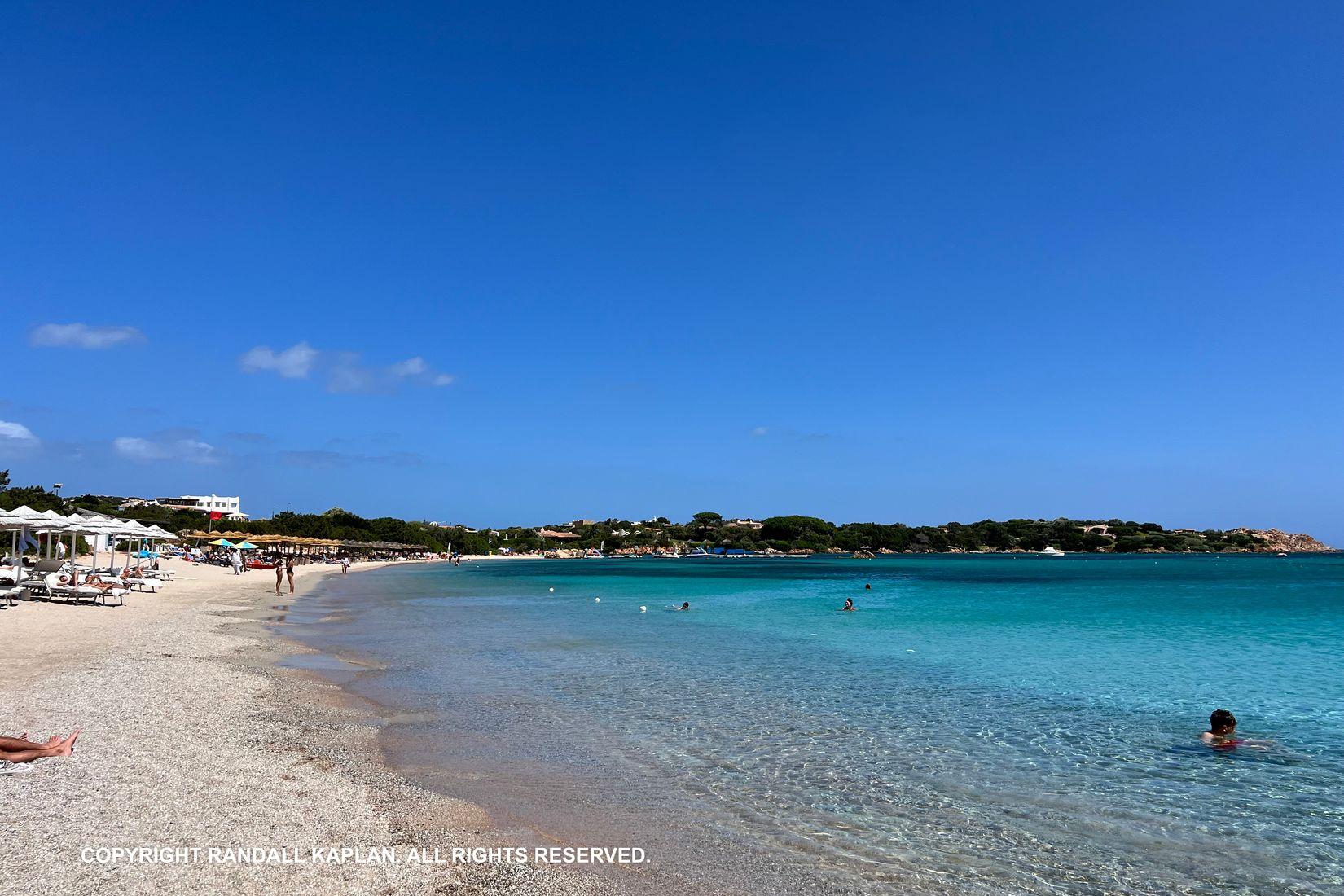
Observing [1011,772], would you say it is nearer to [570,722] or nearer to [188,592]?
[570,722]

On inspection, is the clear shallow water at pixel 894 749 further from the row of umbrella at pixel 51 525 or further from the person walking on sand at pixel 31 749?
the row of umbrella at pixel 51 525

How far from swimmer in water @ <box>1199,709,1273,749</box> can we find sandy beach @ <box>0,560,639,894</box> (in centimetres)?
832

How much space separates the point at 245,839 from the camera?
5.35 m

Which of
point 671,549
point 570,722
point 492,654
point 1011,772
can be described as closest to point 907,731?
point 1011,772

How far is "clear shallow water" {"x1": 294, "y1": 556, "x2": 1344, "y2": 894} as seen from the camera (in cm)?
600

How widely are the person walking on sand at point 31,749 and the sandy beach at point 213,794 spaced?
10 centimetres

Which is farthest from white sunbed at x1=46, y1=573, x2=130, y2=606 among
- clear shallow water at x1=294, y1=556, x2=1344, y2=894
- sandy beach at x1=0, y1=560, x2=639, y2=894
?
sandy beach at x1=0, y1=560, x2=639, y2=894

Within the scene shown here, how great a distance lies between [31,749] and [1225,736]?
12707 mm

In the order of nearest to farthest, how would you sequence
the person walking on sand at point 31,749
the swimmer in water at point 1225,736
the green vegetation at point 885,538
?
the person walking on sand at point 31,749 → the swimmer in water at point 1225,736 → the green vegetation at point 885,538

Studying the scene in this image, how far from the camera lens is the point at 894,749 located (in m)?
9.21

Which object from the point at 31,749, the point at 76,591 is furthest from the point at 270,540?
the point at 31,749

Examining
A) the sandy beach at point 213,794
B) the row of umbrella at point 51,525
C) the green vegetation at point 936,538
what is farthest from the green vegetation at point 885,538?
the sandy beach at point 213,794

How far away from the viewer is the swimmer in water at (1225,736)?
9719mm

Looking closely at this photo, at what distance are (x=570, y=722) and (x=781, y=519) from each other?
178 meters
